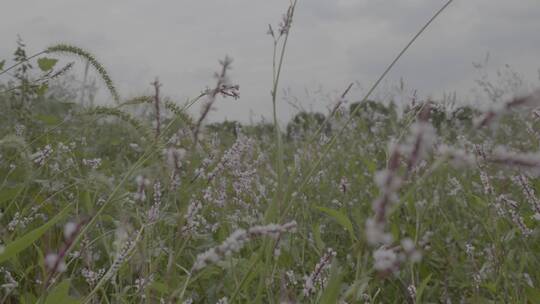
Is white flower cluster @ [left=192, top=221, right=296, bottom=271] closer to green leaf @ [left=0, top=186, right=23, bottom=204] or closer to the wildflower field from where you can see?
the wildflower field

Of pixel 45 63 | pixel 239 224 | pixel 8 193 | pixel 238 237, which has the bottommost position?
pixel 239 224

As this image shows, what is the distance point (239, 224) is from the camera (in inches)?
106

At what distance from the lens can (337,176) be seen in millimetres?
4496

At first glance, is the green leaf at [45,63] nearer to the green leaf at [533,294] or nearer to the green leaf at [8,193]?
the green leaf at [8,193]

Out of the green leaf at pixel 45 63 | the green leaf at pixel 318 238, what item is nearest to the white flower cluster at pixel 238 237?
the green leaf at pixel 318 238

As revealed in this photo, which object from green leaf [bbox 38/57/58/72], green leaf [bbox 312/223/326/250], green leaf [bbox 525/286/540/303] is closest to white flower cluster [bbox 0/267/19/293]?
green leaf [bbox 312/223/326/250]

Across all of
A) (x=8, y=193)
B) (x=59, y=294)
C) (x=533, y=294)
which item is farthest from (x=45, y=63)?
(x=533, y=294)

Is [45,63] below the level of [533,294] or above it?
above

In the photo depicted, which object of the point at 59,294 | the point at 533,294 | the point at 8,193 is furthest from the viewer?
the point at 8,193

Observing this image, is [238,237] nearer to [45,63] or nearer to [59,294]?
[59,294]

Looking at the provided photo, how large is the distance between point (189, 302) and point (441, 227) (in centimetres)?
167

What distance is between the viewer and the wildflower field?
2.45 feet

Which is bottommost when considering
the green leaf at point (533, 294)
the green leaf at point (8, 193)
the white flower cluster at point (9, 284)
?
the white flower cluster at point (9, 284)

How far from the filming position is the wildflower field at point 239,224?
0.75 m
